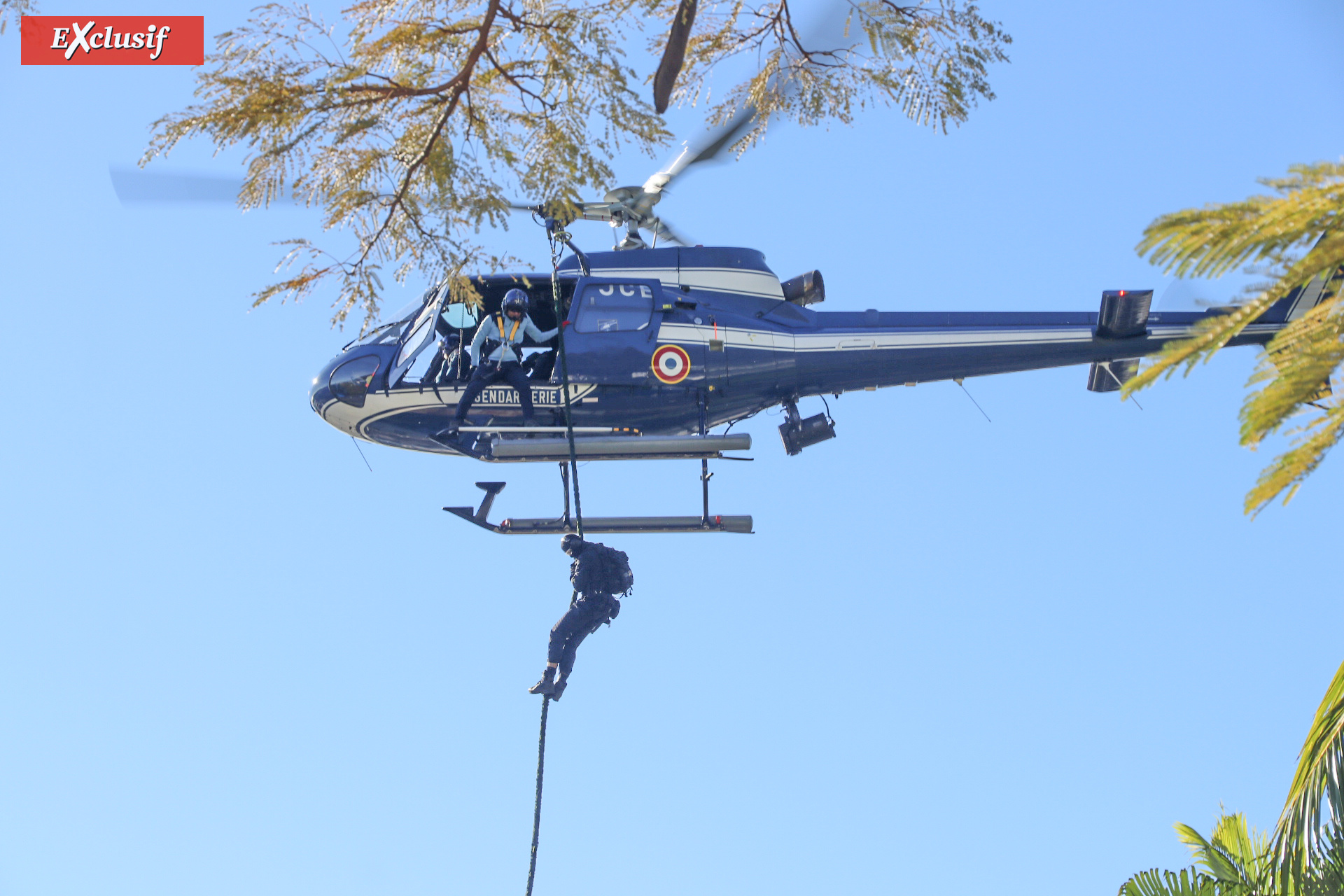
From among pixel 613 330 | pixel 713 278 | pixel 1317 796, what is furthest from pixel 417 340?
pixel 1317 796

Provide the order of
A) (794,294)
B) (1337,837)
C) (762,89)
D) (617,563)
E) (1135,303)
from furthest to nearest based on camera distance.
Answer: (794,294)
(1135,303)
(617,563)
(762,89)
(1337,837)

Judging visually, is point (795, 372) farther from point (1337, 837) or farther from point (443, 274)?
point (1337, 837)

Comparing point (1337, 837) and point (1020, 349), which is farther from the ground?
point (1020, 349)

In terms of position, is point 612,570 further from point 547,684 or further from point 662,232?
point 662,232

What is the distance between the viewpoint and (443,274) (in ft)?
26.8

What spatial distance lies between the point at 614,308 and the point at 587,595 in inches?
134

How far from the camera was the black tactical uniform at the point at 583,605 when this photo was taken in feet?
42.1

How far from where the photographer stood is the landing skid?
13453 millimetres

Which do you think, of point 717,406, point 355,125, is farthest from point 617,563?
point 355,125

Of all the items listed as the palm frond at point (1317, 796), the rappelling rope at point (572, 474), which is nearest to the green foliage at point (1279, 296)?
the palm frond at point (1317, 796)

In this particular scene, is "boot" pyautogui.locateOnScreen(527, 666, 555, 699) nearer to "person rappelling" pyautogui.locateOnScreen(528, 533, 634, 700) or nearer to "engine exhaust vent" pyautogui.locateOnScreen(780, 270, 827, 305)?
"person rappelling" pyautogui.locateOnScreen(528, 533, 634, 700)

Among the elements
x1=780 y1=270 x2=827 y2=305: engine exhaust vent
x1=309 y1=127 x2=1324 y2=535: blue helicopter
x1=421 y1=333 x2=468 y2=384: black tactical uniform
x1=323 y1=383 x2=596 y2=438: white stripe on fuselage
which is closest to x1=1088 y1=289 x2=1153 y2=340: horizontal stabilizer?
x1=309 y1=127 x2=1324 y2=535: blue helicopter

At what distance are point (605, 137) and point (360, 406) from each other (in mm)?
7368

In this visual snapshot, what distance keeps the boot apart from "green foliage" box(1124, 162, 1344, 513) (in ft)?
30.1
